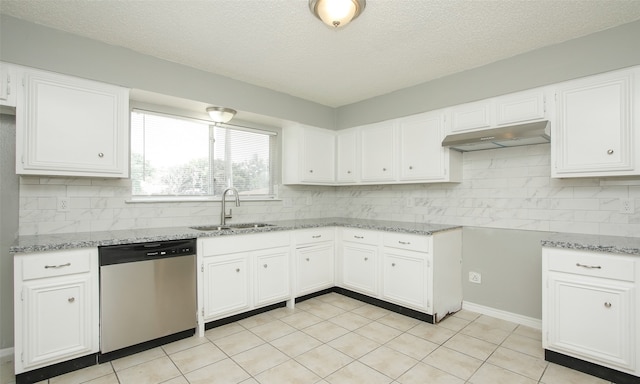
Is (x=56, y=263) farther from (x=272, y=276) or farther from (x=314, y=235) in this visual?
(x=314, y=235)

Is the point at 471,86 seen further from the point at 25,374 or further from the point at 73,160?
the point at 25,374

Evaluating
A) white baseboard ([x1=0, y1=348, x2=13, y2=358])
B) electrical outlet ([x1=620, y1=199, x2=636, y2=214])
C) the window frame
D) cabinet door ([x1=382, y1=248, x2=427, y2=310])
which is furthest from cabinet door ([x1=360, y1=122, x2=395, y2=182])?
white baseboard ([x1=0, y1=348, x2=13, y2=358])

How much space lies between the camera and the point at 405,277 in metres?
3.19

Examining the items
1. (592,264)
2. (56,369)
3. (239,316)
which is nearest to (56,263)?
(56,369)

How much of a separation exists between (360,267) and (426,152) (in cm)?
150

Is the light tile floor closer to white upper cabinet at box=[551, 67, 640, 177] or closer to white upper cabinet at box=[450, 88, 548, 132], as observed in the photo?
white upper cabinet at box=[551, 67, 640, 177]

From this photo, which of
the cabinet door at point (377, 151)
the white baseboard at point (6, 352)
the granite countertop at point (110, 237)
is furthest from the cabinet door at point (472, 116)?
the white baseboard at point (6, 352)

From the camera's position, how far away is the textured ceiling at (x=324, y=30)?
6.89 ft

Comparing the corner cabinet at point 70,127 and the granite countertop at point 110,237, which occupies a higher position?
the corner cabinet at point 70,127

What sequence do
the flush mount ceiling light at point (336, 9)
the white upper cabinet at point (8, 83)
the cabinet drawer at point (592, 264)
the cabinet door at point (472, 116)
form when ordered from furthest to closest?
the cabinet door at point (472, 116), the white upper cabinet at point (8, 83), the cabinet drawer at point (592, 264), the flush mount ceiling light at point (336, 9)

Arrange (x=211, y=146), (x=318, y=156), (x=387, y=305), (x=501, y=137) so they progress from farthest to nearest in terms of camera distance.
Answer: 1. (x=318, y=156)
2. (x=211, y=146)
3. (x=387, y=305)
4. (x=501, y=137)

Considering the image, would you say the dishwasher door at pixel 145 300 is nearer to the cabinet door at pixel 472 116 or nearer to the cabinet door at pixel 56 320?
the cabinet door at pixel 56 320

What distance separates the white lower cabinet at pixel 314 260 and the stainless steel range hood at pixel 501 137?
171 cm

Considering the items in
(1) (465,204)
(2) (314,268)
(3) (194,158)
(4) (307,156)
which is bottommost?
(2) (314,268)
